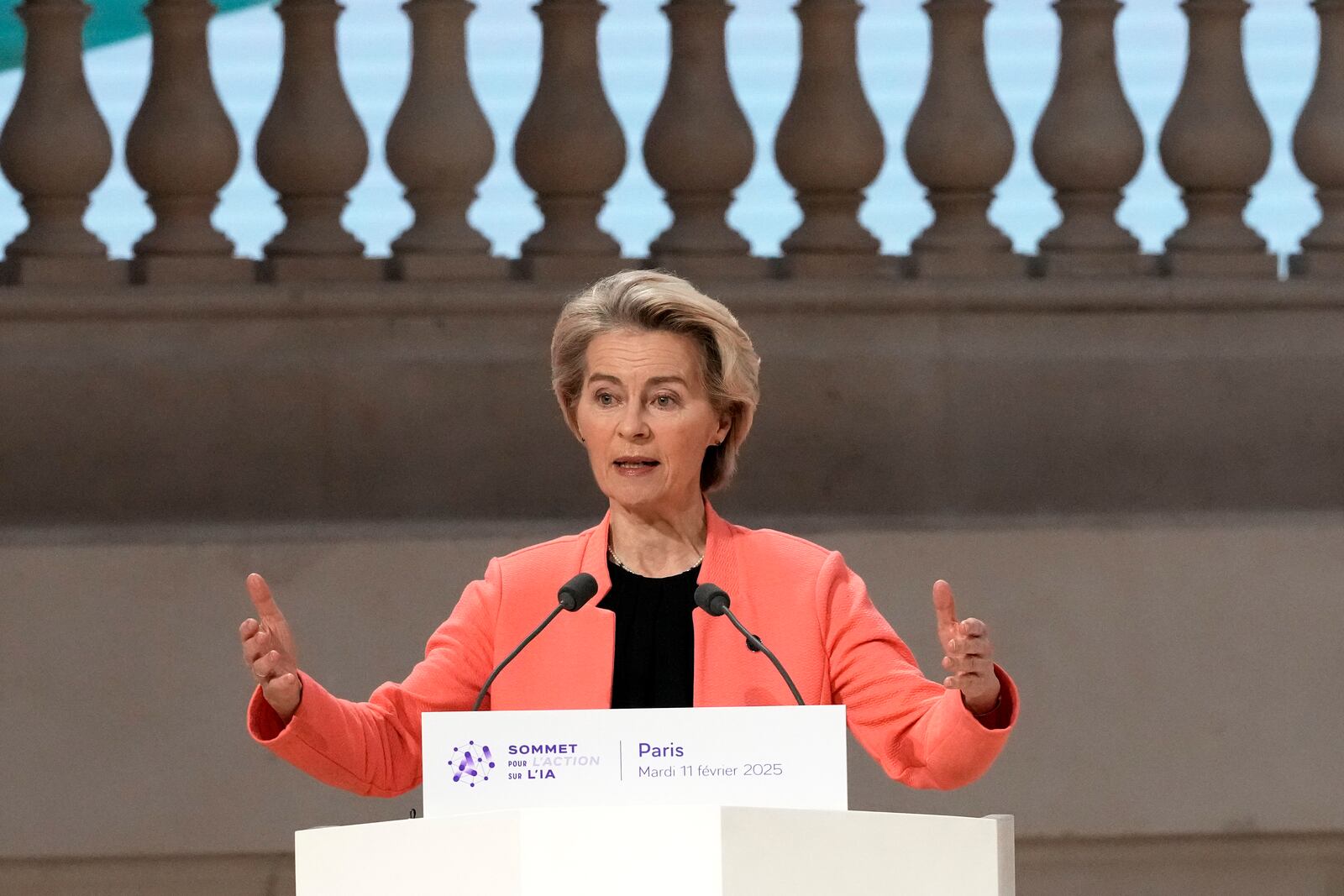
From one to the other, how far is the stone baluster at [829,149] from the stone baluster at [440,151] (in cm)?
47

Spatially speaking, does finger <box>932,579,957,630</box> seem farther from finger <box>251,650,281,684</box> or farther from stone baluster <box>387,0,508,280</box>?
stone baluster <box>387,0,508,280</box>

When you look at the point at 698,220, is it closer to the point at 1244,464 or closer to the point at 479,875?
the point at 1244,464

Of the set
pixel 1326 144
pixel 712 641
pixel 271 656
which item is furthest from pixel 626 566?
pixel 1326 144

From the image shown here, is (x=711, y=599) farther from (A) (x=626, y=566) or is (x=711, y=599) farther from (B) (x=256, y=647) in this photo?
(B) (x=256, y=647)

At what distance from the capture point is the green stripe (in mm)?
3629

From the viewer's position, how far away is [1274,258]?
11.9 ft

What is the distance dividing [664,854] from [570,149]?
1.77m

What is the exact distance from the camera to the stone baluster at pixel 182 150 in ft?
11.2

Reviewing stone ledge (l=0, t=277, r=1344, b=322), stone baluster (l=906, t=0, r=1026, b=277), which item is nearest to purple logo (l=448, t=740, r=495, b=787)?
stone ledge (l=0, t=277, r=1344, b=322)

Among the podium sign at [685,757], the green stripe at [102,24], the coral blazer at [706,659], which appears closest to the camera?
the podium sign at [685,757]

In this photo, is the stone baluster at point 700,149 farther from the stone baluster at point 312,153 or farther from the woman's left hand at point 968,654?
the woman's left hand at point 968,654

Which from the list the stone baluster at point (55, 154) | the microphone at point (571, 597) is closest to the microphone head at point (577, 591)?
the microphone at point (571, 597)

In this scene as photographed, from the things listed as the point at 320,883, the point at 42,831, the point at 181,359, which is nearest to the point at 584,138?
the point at 181,359

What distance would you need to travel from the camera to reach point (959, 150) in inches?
137
